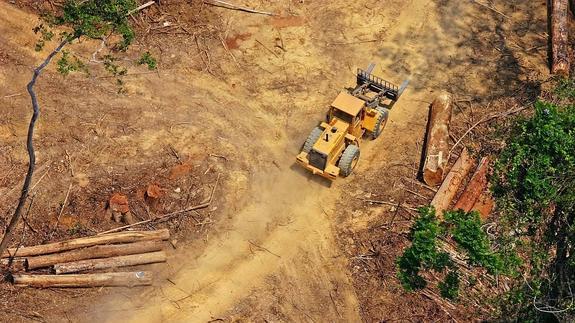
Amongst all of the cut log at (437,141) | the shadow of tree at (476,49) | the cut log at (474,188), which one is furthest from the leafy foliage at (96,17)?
the cut log at (474,188)

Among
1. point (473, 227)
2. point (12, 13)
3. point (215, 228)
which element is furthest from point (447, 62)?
point (12, 13)

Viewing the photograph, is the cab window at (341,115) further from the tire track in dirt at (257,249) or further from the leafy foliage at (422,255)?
the leafy foliage at (422,255)

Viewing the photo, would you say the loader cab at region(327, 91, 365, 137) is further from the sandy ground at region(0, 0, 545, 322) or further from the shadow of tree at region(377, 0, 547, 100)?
→ the shadow of tree at region(377, 0, 547, 100)

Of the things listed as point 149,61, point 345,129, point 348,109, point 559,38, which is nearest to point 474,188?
point 345,129

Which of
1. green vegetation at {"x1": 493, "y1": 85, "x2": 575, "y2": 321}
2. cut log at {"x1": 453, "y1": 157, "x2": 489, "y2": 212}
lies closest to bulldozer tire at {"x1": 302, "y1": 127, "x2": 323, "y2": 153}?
cut log at {"x1": 453, "y1": 157, "x2": 489, "y2": 212}

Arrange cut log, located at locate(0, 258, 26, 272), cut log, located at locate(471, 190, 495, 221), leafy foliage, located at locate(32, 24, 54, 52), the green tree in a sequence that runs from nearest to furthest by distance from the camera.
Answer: cut log, located at locate(0, 258, 26, 272) < cut log, located at locate(471, 190, 495, 221) < leafy foliage, located at locate(32, 24, 54, 52) < the green tree

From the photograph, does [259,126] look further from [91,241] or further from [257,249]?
[91,241]
